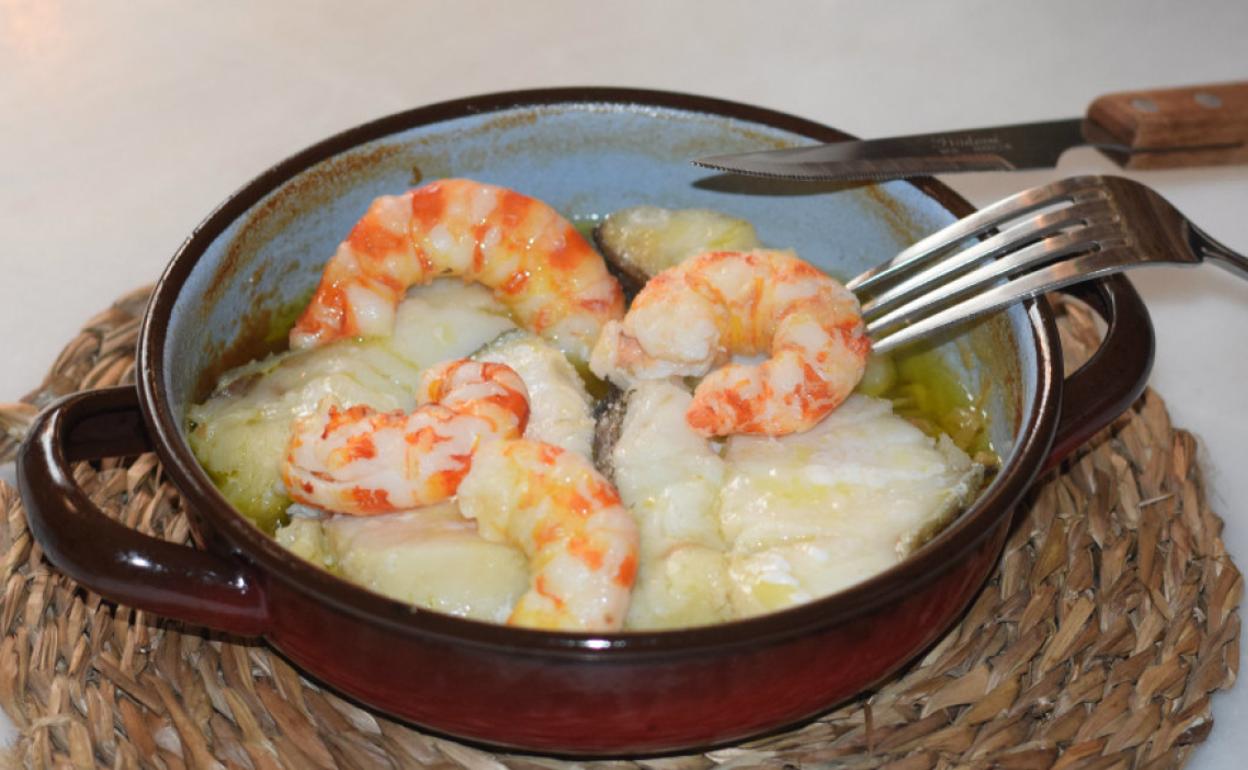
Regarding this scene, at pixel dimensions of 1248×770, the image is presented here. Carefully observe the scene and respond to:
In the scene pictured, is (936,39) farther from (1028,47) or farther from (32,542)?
(32,542)

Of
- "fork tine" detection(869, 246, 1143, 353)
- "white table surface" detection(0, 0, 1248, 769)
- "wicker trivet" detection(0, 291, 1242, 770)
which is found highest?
"fork tine" detection(869, 246, 1143, 353)

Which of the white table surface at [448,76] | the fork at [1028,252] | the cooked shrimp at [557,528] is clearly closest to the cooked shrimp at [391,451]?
the cooked shrimp at [557,528]

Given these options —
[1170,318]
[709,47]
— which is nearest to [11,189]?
[709,47]

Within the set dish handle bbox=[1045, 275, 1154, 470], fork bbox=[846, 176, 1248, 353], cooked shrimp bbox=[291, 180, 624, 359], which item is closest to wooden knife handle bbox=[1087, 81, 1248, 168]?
fork bbox=[846, 176, 1248, 353]

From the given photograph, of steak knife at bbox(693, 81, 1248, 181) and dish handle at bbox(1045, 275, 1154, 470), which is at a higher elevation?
steak knife at bbox(693, 81, 1248, 181)

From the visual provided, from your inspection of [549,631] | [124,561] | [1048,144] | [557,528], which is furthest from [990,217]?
[124,561]

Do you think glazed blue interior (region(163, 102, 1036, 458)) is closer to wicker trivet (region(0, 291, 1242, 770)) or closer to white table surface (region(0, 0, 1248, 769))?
wicker trivet (region(0, 291, 1242, 770))

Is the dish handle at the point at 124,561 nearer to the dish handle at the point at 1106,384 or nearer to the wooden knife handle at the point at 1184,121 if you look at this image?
the dish handle at the point at 1106,384

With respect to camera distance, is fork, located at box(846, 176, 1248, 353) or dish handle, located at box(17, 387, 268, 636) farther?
fork, located at box(846, 176, 1248, 353)
